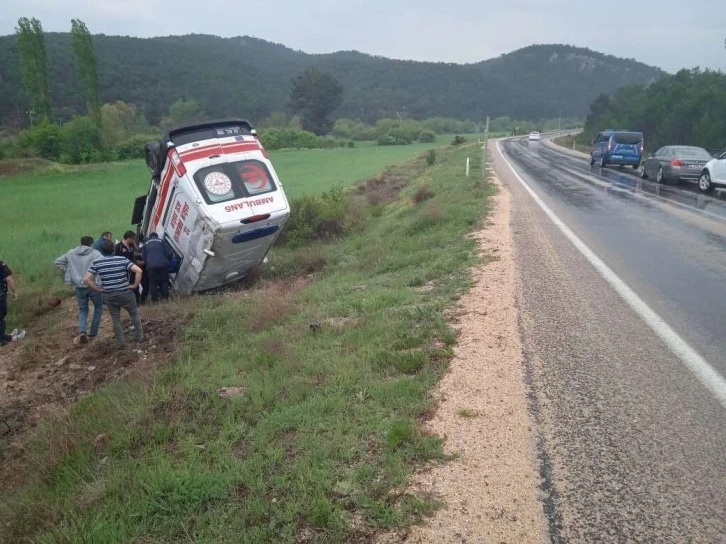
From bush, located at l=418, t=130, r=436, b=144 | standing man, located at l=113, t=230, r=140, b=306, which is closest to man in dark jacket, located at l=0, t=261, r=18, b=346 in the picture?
standing man, located at l=113, t=230, r=140, b=306

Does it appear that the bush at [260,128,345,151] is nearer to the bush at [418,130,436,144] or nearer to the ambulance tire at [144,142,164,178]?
the bush at [418,130,436,144]

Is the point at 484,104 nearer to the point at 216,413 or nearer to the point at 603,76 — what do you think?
the point at 603,76

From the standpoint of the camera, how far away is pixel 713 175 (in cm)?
1697

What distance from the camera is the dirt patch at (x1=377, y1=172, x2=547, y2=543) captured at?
2984mm

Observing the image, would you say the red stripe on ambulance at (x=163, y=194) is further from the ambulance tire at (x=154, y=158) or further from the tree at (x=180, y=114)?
the tree at (x=180, y=114)

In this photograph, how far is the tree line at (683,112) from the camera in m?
32.8

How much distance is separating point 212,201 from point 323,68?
15030 centimetres

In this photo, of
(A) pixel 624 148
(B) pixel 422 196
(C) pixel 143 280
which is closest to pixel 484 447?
(C) pixel 143 280

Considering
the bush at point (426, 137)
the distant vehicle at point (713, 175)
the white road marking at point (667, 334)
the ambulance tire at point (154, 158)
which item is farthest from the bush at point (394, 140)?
the white road marking at point (667, 334)

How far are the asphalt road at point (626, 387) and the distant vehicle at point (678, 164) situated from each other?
34.4 feet

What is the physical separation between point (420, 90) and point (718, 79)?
11502 cm

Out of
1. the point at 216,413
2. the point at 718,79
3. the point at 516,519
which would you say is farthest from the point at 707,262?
the point at 718,79

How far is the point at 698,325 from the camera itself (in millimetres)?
5664

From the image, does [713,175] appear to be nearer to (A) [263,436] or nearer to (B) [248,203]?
(B) [248,203]
